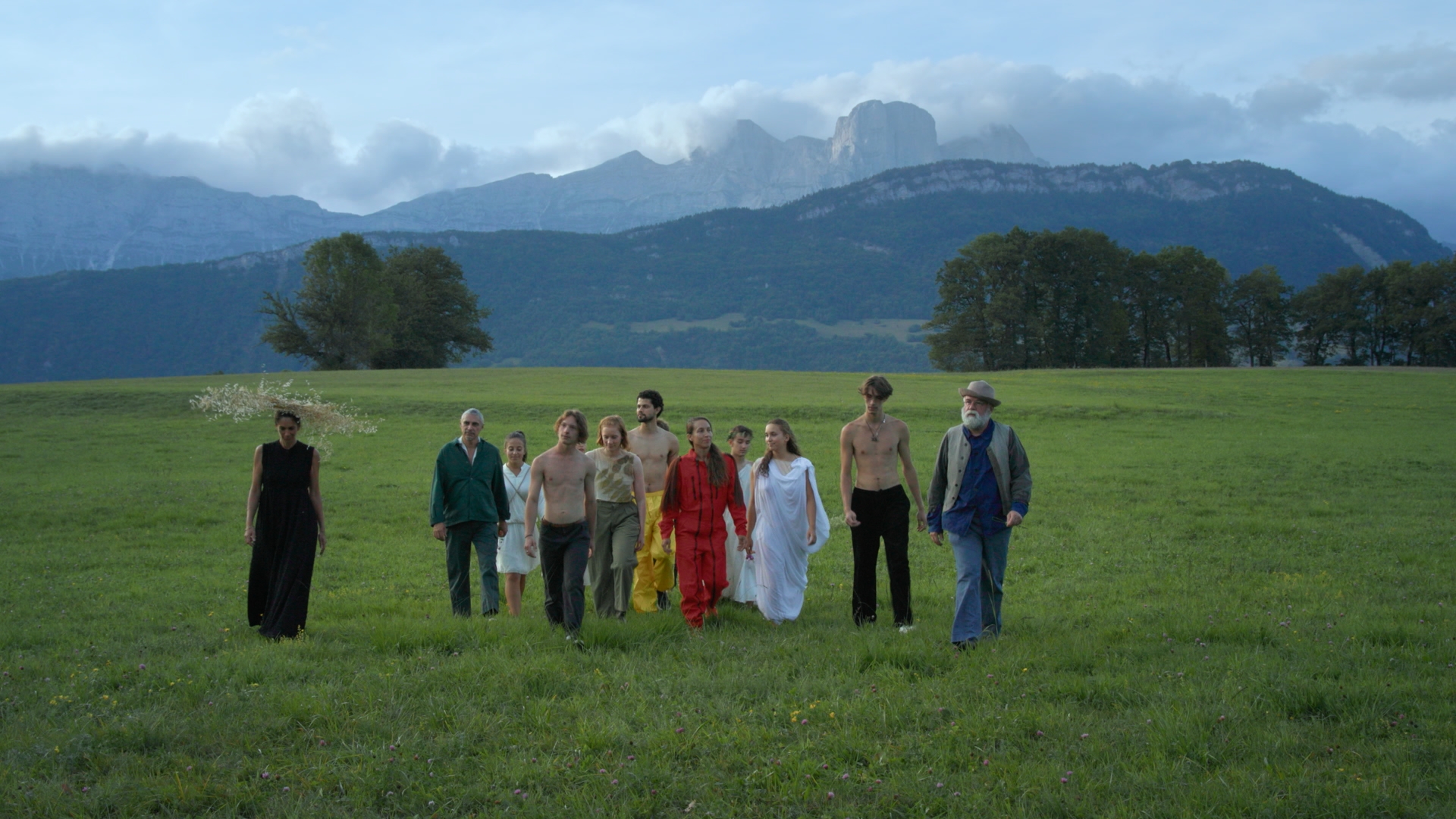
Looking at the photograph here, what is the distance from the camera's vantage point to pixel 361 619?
29.0ft

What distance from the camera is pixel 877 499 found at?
332 inches

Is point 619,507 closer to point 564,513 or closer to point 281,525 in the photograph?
point 564,513

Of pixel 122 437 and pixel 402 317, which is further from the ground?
pixel 402 317

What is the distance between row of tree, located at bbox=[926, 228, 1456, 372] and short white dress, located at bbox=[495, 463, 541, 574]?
62.4 m

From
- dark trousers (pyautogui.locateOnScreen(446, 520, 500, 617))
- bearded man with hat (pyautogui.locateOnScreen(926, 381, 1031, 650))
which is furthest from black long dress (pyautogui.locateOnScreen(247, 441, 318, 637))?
bearded man with hat (pyautogui.locateOnScreen(926, 381, 1031, 650))

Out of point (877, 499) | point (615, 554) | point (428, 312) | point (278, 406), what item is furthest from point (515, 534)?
point (428, 312)

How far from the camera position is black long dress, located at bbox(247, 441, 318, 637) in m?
8.14

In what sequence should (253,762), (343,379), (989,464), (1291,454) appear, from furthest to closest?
(343,379)
(1291,454)
(989,464)
(253,762)

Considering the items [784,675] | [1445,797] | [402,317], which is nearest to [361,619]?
[784,675]

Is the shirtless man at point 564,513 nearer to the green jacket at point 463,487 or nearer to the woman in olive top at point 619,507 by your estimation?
the woman in olive top at point 619,507

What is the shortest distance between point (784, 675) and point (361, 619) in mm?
4504

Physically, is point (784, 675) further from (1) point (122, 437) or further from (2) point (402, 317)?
(2) point (402, 317)

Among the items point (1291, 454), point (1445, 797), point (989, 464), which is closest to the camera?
point (1445, 797)

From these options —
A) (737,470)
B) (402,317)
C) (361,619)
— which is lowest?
(361,619)
